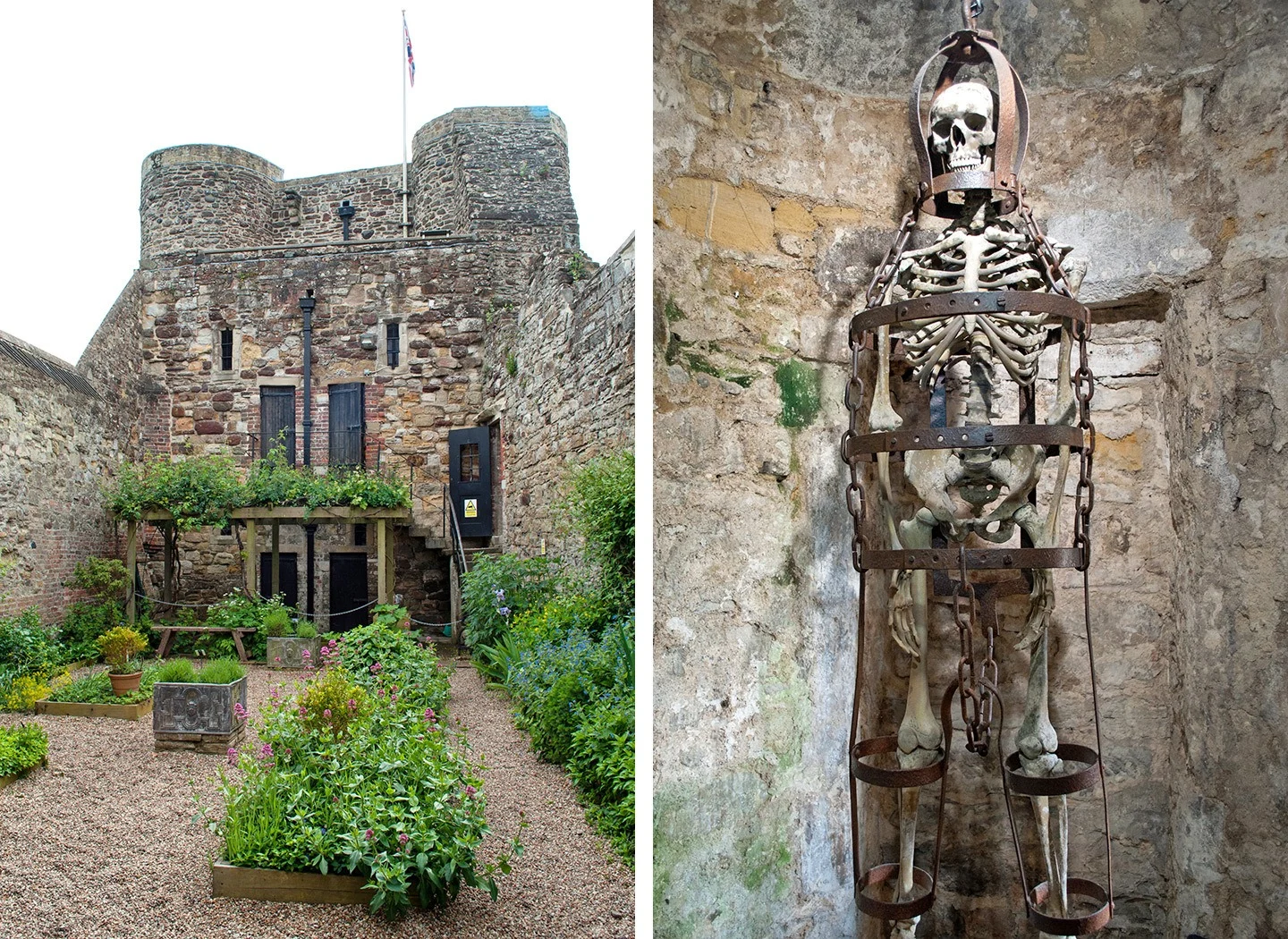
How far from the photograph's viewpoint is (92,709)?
13.2ft

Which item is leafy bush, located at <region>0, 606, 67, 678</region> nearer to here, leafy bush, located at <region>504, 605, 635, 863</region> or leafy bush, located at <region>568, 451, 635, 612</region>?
leafy bush, located at <region>504, 605, 635, 863</region>

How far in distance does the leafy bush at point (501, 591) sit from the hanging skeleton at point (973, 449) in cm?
424

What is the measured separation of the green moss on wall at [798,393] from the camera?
170 cm

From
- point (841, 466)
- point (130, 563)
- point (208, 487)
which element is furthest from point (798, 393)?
point (130, 563)

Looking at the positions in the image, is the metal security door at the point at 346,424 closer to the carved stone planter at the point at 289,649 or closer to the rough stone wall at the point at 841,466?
the carved stone planter at the point at 289,649

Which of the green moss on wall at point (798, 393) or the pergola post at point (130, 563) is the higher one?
the green moss on wall at point (798, 393)

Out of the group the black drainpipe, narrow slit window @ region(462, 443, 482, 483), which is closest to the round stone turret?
the black drainpipe

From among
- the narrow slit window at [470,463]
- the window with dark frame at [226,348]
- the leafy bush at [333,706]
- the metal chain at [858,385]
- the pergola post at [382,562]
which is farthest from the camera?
the narrow slit window at [470,463]

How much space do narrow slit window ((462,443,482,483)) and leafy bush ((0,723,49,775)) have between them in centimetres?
259

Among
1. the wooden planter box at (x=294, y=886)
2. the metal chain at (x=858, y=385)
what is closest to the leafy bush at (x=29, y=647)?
the wooden planter box at (x=294, y=886)

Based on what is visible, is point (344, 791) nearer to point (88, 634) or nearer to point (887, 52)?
point (88, 634)

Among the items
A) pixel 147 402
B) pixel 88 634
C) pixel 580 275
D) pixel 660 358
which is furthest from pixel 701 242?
pixel 580 275

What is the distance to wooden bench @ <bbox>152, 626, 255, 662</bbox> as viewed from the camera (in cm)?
374

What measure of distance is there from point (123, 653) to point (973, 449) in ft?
13.5
